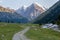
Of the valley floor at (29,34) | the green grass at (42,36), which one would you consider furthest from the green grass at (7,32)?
the green grass at (42,36)

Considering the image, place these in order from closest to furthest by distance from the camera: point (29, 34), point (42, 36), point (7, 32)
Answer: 1. point (42, 36)
2. point (29, 34)
3. point (7, 32)

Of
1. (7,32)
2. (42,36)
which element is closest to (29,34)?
(42,36)

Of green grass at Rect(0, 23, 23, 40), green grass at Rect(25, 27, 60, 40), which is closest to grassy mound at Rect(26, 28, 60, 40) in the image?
green grass at Rect(25, 27, 60, 40)

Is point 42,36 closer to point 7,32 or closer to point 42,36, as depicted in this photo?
point 42,36

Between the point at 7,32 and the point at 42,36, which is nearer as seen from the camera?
the point at 42,36

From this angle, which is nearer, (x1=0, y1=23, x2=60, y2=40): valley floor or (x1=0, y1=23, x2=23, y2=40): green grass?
(x1=0, y1=23, x2=60, y2=40): valley floor

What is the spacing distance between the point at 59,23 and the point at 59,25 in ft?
4.75

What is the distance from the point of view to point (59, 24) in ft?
470

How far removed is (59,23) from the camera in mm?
143500

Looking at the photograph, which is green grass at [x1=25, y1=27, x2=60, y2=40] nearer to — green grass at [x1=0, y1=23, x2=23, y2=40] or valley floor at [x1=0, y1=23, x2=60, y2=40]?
valley floor at [x1=0, y1=23, x2=60, y2=40]

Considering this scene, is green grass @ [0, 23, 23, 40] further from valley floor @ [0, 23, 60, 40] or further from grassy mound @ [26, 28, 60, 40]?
grassy mound @ [26, 28, 60, 40]

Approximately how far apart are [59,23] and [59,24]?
0.67 m

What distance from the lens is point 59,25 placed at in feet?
469

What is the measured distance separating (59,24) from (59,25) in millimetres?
820
